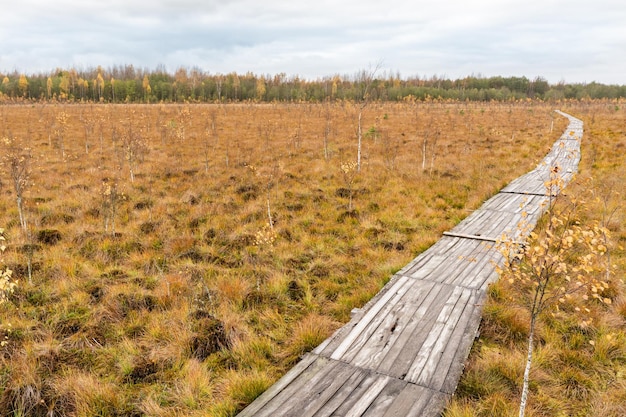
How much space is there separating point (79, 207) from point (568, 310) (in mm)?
11048

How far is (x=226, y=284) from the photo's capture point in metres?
5.91

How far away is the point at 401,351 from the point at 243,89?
75965 millimetres

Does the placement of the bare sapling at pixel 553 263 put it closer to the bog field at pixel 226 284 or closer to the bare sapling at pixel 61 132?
the bog field at pixel 226 284

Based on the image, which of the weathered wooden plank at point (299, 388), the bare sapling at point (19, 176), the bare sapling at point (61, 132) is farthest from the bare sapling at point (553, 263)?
the bare sapling at point (61, 132)

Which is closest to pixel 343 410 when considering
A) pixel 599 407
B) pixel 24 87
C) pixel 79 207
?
pixel 599 407

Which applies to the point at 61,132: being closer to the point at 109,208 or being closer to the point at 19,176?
the point at 109,208

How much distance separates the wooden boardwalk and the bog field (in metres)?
0.25

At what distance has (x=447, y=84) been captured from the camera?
360ft

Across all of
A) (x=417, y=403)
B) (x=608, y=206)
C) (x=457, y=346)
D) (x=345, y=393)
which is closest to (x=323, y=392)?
(x=345, y=393)

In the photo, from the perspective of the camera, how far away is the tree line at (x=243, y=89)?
207ft

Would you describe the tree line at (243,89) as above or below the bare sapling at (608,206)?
above

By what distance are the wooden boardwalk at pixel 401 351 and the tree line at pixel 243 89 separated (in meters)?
45.3

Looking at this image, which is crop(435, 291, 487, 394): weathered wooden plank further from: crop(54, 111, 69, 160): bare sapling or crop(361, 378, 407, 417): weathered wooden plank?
crop(54, 111, 69, 160): bare sapling

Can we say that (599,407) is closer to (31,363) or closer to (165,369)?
(165,369)
